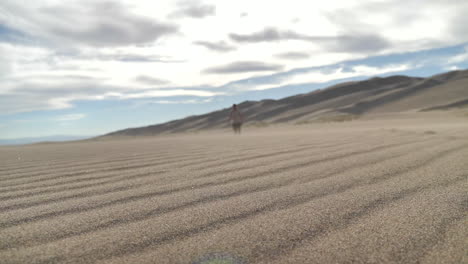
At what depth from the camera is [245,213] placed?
58.5 inches

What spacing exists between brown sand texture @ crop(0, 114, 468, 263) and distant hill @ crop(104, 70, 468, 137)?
21.7m

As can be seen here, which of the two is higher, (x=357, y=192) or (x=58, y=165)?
(x=58, y=165)

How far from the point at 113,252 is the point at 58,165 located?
2.34m

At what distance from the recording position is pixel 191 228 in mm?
1321

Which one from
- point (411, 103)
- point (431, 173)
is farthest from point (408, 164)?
point (411, 103)

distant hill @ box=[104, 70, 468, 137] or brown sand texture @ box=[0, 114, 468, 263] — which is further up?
distant hill @ box=[104, 70, 468, 137]

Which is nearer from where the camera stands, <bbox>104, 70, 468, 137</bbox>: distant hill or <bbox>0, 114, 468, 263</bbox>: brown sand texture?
<bbox>0, 114, 468, 263</bbox>: brown sand texture

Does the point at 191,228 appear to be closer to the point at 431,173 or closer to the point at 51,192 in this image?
the point at 51,192

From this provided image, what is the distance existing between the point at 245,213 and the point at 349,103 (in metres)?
40.3

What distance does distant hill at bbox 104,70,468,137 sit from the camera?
30.2 m

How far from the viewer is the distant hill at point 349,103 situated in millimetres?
30188

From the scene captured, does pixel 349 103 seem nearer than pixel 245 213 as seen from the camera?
No

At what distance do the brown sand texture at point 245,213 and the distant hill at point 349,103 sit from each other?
2167 centimetres

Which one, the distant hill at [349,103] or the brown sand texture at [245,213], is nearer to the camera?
the brown sand texture at [245,213]
